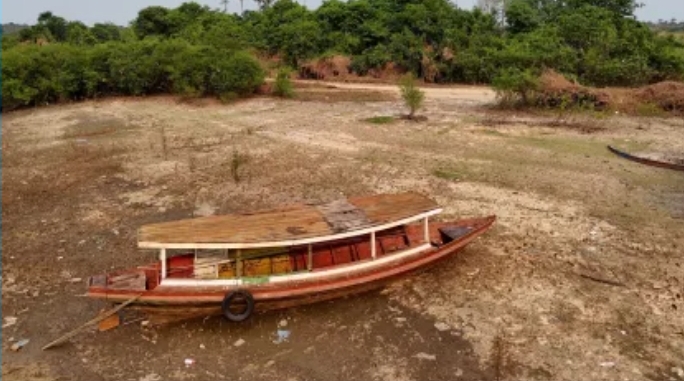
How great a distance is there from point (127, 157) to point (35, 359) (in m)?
9.68

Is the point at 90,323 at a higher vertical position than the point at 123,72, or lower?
lower

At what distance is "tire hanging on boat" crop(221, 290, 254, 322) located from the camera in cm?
762

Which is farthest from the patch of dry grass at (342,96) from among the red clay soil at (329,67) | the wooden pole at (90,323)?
the wooden pole at (90,323)

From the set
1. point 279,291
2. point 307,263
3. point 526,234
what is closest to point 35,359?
point 279,291

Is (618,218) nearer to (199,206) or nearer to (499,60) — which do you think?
(199,206)

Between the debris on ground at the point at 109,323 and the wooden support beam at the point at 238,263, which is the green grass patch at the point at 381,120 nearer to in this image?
the wooden support beam at the point at 238,263

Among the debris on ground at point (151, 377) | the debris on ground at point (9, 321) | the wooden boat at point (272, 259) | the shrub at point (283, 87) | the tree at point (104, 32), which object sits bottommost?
the debris on ground at point (151, 377)

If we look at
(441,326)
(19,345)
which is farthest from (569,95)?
(19,345)

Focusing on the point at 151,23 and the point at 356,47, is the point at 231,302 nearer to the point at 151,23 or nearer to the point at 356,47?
the point at 356,47

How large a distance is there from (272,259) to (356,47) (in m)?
26.1

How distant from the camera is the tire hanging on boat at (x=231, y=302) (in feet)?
25.0

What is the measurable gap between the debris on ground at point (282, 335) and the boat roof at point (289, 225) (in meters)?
1.22

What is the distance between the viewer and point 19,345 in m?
7.52

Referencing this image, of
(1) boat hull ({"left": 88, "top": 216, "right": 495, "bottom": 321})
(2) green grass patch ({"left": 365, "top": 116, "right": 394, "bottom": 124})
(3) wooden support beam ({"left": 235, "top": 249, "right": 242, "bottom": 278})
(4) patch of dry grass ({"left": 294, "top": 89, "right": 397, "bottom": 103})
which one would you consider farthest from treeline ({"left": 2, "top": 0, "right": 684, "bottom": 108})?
(3) wooden support beam ({"left": 235, "top": 249, "right": 242, "bottom": 278})
